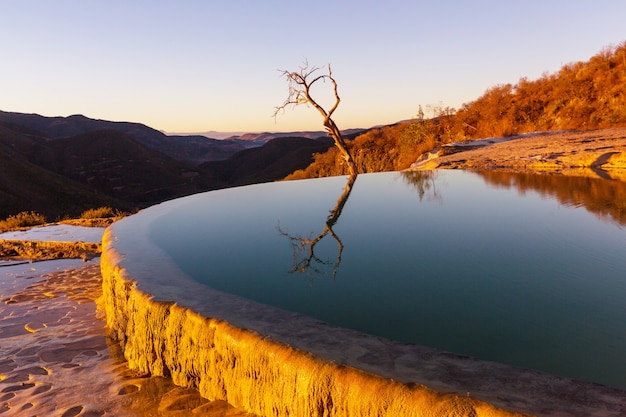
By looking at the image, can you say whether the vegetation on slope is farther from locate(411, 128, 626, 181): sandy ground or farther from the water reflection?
the water reflection

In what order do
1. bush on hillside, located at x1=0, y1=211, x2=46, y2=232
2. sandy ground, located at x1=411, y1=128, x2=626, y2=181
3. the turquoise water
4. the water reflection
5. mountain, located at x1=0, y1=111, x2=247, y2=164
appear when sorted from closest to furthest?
the turquoise water
the water reflection
sandy ground, located at x1=411, y1=128, x2=626, y2=181
bush on hillside, located at x1=0, y1=211, x2=46, y2=232
mountain, located at x1=0, y1=111, x2=247, y2=164

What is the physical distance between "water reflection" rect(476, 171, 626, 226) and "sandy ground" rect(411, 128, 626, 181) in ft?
1.91

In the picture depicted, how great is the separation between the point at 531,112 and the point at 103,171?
62276 mm

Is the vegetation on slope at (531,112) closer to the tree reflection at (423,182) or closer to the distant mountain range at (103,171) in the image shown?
the tree reflection at (423,182)

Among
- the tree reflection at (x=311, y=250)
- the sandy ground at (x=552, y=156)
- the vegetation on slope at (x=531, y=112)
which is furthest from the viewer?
the vegetation on slope at (x=531, y=112)

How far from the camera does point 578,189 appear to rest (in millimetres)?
6238

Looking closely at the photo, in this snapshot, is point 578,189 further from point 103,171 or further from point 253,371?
point 103,171

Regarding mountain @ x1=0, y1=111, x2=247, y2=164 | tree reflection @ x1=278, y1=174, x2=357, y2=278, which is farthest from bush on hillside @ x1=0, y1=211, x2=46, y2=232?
mountain @ x1=0, y1=111, x2=247, y2=164

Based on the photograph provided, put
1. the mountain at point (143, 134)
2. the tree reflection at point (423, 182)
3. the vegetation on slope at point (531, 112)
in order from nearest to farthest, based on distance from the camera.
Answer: the tree reflection at point (423, 182) < the vegetation on slope at point (531, 112) < the mountain at point (143, 134)

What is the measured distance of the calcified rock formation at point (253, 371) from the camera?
1613 millimetres

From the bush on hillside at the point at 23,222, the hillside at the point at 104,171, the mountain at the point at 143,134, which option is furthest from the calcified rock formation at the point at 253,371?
the mountain at the point at 143,134

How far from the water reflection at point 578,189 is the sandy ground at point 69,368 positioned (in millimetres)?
4469

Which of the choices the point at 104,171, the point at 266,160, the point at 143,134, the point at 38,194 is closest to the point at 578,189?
the point at 38,194

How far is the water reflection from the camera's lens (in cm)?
484
